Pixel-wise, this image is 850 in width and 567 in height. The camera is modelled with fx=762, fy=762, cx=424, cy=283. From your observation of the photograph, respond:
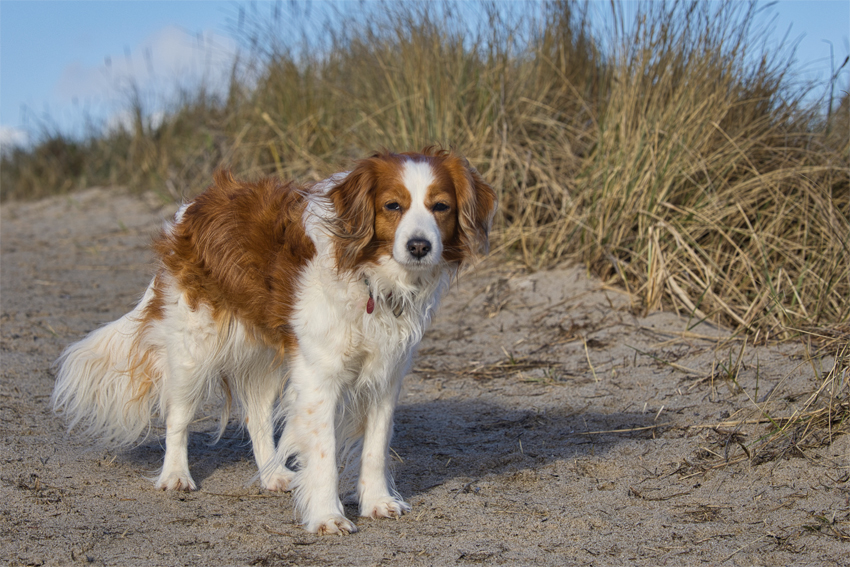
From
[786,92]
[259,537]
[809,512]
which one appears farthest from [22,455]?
[786,92]

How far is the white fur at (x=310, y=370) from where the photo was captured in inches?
115

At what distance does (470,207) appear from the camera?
→ 3.02 metres

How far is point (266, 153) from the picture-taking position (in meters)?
8.12

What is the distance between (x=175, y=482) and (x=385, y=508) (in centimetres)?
97

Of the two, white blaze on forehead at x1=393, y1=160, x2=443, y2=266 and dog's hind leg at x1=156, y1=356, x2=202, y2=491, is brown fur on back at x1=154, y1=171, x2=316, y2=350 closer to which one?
dog's hind leg at x1=156, y1=356, x2=202, y2=491

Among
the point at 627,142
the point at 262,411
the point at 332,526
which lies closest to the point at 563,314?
the point at 627,142

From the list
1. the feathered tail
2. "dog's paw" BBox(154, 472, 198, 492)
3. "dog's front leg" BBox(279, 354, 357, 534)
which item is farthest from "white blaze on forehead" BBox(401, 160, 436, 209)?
"dog's paw" BBox(154, 472, 198, 492)

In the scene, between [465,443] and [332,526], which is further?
[465,443]

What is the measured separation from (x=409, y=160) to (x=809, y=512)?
1.97 m

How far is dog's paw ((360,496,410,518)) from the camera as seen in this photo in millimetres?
3027

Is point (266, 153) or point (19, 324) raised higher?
point (266, 153)

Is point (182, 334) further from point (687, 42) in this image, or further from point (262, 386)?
point (687, 42)

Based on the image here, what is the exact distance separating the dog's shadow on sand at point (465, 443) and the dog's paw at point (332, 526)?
1.50 feet

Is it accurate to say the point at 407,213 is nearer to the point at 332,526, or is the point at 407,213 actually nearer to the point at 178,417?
the point at 332,526
